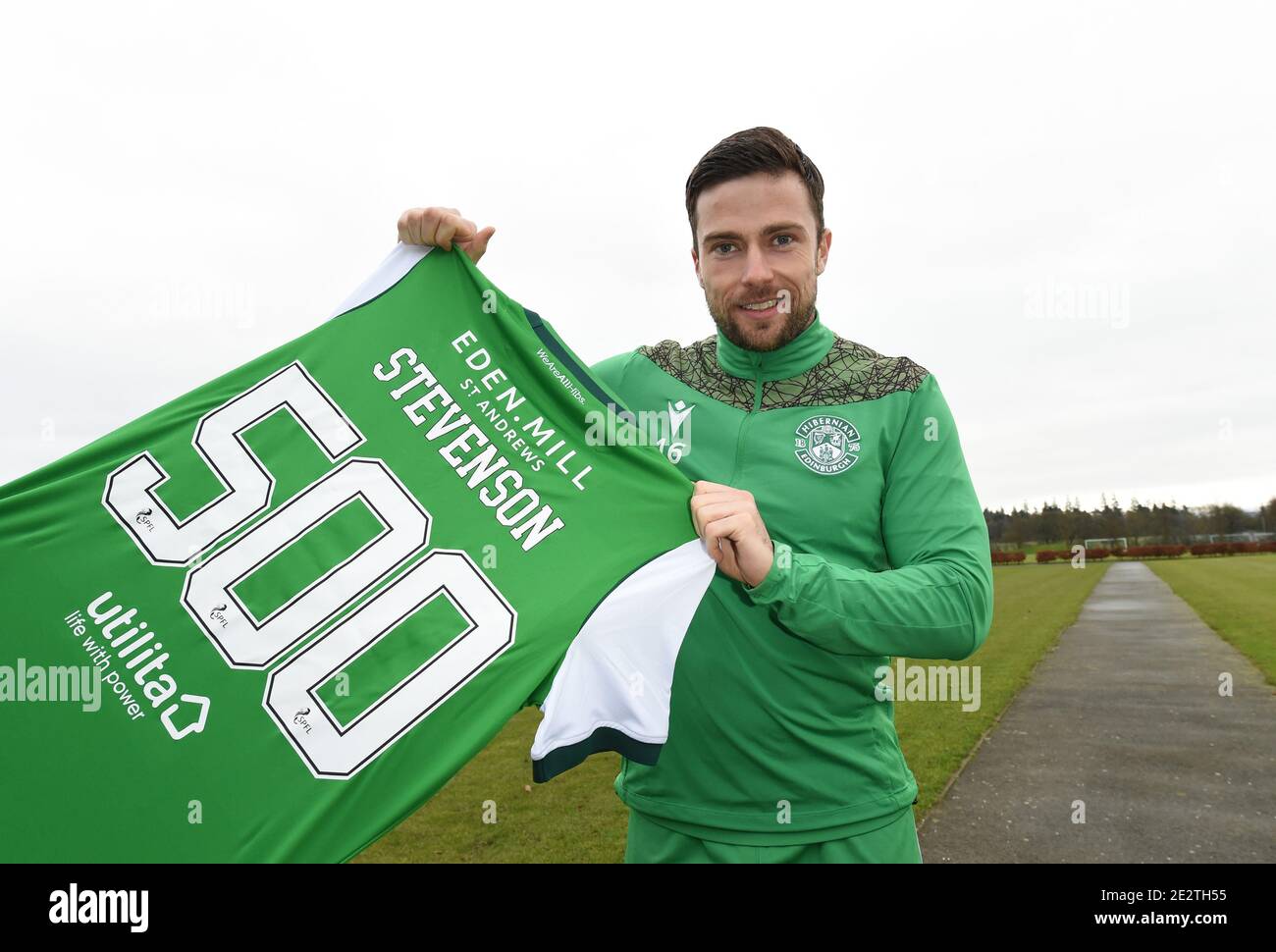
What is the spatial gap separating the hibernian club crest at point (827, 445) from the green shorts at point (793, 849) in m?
1.12

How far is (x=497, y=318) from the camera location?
297cm

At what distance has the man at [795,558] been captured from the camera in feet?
7.55

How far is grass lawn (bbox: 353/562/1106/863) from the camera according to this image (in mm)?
6426

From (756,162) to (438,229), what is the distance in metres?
1.16

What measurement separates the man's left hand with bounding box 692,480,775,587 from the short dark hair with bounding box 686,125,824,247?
3.51ft

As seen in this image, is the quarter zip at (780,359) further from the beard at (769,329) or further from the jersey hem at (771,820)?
the jersey hem at (771,820)

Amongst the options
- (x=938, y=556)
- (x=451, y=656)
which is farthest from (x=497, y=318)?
(x=938, y=556)

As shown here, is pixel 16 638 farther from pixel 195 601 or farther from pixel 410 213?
pixel 410 213

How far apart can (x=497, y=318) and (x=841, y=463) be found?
4.37 ft

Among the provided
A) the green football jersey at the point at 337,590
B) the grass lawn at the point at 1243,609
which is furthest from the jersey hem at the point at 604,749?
the grass lawn at the point at 1243,609

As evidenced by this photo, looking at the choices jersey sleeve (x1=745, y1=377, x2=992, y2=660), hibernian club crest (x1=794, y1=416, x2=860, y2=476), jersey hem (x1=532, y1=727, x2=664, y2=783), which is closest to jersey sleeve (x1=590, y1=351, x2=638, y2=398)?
hibernian club crest (x1=794, y1=416, x2=860, y2=476)

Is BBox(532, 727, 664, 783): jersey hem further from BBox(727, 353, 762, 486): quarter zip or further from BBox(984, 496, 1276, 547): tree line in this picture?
BBox(984, 496, 1276, 547): tree line

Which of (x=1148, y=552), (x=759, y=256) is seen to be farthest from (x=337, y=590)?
(x=1148, y=552)

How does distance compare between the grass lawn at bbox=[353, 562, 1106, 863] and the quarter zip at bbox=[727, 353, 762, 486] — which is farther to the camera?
the grass lawn at bbox=[353, 562, 1106, 863]
